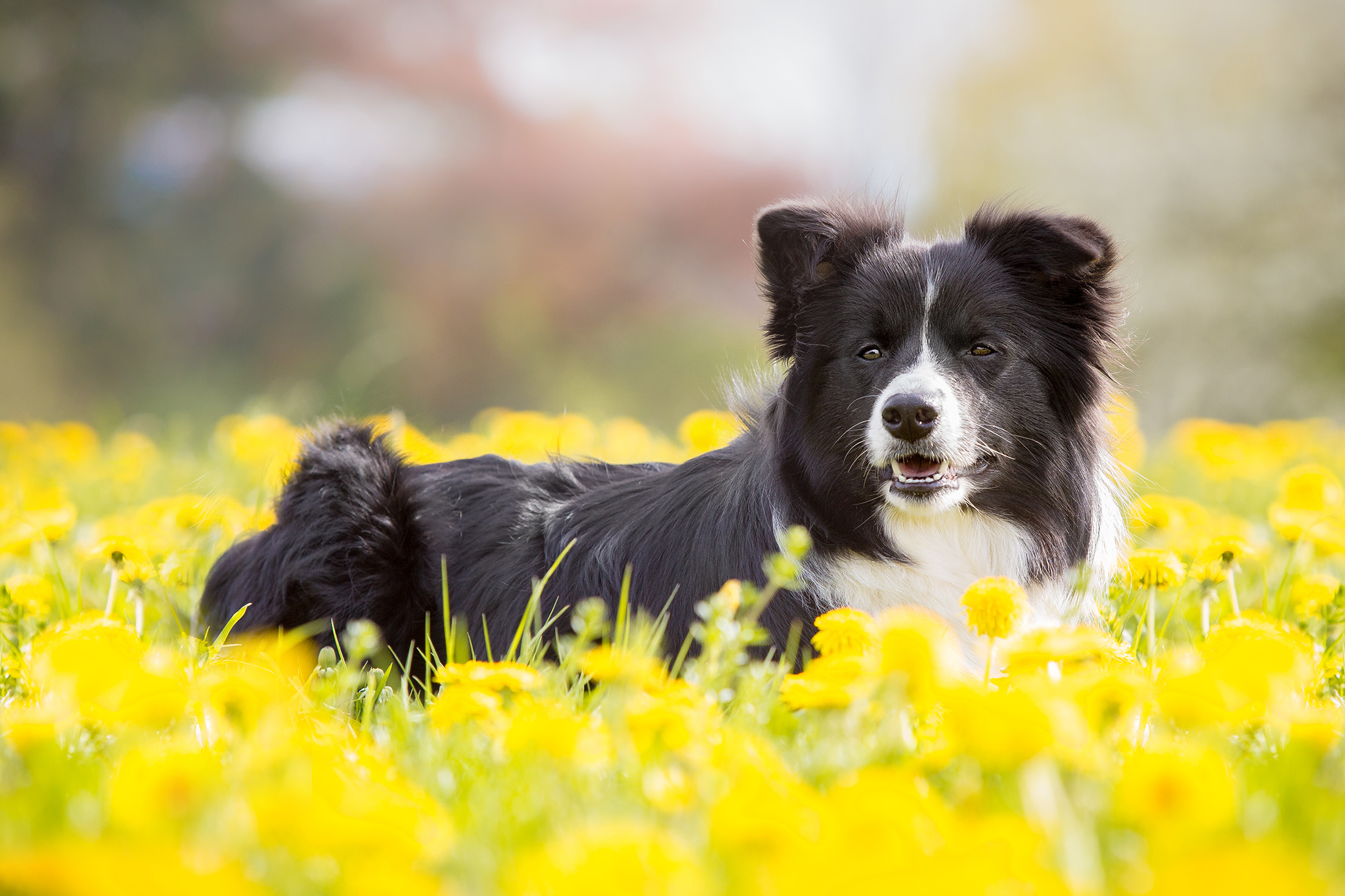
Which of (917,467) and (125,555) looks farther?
(917,467)

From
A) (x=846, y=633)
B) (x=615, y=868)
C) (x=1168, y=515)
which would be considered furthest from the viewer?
(x=1168, y=515)

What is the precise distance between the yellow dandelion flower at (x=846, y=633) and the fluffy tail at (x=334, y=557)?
1731 mm

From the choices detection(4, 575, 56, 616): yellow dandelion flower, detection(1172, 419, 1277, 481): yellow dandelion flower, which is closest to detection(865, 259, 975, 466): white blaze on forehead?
detection(4, 575, 56, 616): yellow dandelion flower

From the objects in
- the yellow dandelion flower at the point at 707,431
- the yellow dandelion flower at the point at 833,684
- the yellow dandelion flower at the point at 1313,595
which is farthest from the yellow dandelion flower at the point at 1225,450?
the yellow dandelion flower at the point at 833,684

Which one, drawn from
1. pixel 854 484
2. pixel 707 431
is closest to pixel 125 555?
pixel 854 484

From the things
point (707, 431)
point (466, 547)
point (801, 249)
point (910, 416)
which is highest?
point (801, 249)

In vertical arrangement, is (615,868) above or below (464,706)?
above

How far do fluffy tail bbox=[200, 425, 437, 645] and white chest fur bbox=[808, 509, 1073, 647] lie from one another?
4.12ft

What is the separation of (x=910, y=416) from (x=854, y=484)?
322 mm

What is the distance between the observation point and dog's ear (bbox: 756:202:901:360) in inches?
124

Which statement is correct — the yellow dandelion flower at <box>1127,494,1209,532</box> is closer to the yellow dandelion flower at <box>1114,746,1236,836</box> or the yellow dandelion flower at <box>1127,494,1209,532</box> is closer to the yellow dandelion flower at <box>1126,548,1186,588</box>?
the yellow dandelion flower at <box>1126,548,1186,588</box>

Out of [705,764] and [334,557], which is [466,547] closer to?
[334,557]

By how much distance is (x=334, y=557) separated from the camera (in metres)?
3.25

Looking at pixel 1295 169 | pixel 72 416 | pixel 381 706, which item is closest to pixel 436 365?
pixel 72 416
